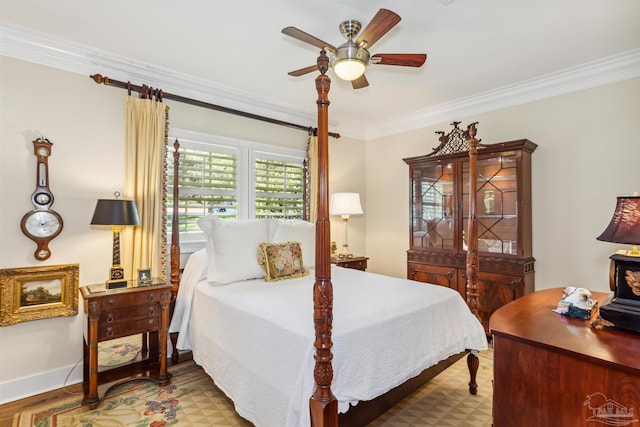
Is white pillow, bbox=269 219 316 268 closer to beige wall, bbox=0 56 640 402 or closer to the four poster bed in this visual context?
the four poster bed

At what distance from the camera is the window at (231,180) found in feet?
10.7

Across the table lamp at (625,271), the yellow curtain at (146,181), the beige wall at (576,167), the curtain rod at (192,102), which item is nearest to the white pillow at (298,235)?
the yellow curtain at (146,181)

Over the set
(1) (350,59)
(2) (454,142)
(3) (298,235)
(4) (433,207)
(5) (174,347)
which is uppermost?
(1) (350,59)

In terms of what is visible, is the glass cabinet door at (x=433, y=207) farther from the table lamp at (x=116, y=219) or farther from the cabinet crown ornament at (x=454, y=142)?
the table lamp at (x=116, y=219)

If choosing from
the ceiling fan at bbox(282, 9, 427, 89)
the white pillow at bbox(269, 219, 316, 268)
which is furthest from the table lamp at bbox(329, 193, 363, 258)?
the ceiling fan at bbox(282, 9, 427, 89)

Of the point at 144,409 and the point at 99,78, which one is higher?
the point at 99,78

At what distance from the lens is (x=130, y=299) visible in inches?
95.0

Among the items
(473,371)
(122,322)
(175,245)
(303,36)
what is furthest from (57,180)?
(473,371)

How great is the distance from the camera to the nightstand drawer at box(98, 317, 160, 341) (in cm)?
231

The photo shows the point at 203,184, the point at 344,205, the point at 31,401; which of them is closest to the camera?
the point at 31,401

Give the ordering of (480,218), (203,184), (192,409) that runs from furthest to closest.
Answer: (480,218)
(203,184)
(192,409)

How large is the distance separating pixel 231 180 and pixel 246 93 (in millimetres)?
972

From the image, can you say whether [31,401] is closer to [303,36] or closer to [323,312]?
[323,312]

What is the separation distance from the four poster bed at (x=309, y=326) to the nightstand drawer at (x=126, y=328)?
0.88 feet
